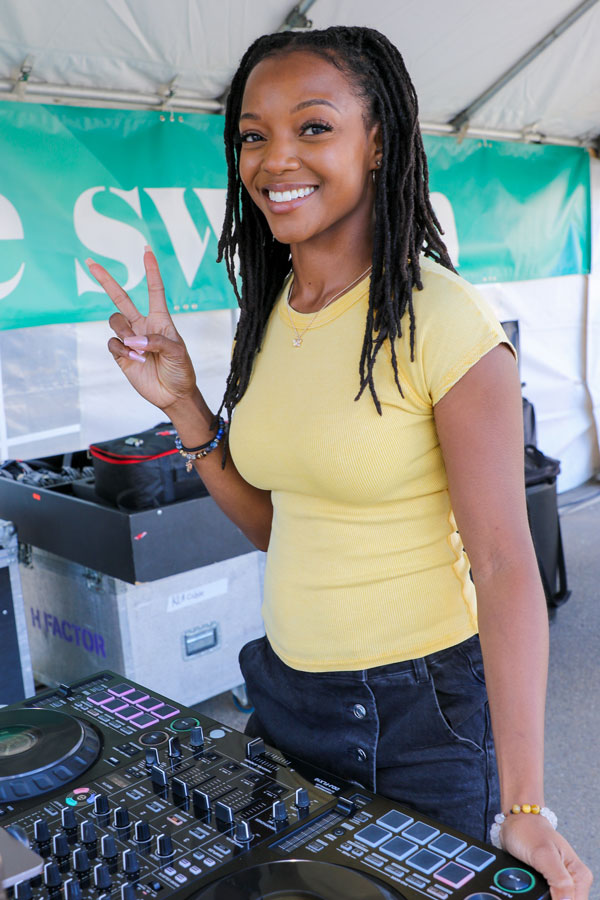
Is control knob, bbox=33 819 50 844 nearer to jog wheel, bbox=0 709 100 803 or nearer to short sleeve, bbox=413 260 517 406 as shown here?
jog wheel, bbox=0 709 100 803

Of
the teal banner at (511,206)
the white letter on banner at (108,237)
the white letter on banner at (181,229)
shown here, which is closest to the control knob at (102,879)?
the white letter on banner at (108,237)

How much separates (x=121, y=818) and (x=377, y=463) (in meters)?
0.42

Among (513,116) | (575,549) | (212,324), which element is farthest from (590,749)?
(513,116)

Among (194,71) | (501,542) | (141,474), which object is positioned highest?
(194,71)

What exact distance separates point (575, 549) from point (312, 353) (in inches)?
147

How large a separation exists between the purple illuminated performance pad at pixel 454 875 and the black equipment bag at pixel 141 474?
1843 mm

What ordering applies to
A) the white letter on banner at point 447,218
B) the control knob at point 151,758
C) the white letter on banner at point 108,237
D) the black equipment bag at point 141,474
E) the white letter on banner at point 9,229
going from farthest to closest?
the white letter on banner at point 447,218
the white letter on banner at point 108,237
the white letter on banner at point 9,229
the black equipment bag at point 141,474
the control knob at point 151,758

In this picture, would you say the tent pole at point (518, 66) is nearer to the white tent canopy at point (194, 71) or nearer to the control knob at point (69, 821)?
the white tent canopy at point (194, 71)

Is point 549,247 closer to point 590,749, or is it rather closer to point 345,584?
point 590,749

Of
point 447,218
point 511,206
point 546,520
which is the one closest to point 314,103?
point 546,520

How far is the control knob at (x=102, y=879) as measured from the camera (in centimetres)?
66

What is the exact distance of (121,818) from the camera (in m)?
0.74

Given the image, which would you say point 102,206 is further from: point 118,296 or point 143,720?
point 143,720

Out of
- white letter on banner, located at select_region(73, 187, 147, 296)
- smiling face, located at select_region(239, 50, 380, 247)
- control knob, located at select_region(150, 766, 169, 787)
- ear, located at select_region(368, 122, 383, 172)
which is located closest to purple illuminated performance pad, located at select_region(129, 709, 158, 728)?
control knob, located at select_region(150, 766, 169, 787)
